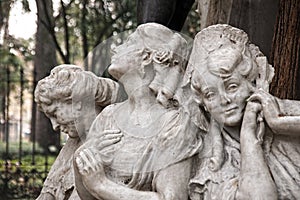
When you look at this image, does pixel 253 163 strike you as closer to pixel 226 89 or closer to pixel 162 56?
pixel 226 89

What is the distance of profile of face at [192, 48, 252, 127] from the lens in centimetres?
339

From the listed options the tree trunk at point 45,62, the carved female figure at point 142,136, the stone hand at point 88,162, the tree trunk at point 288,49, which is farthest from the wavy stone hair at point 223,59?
the tree trunk at point 45,62

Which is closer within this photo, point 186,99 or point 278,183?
point 278,183

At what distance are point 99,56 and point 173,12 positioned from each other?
4.97 ft

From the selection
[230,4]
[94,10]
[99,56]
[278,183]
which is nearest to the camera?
[278,183]

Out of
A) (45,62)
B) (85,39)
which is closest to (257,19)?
(85,39)

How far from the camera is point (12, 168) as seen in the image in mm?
10773

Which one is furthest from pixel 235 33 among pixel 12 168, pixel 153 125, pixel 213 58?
pixel 12 168

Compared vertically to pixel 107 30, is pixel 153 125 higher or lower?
higher

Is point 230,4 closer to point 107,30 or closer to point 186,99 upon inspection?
point 186,99

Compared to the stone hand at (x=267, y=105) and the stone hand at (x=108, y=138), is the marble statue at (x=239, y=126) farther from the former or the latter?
the stone hand at (x=108, y=138)

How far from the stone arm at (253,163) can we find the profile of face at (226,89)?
69 millimetres

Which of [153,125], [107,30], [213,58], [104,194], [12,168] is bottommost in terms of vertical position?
[12,168]

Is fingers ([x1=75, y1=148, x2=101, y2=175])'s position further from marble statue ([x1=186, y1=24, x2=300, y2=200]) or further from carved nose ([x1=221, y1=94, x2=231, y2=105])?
carved nose ([x1=221, y1=94, x2=231, y2=105])
